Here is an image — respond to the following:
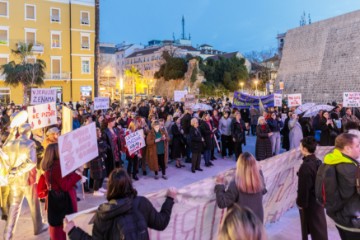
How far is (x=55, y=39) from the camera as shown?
45188mm

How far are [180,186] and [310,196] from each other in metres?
4.79

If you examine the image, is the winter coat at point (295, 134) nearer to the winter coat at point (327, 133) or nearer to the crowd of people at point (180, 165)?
the crowd of people at point (180, 165)

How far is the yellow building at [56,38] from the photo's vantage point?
41781 millimetres

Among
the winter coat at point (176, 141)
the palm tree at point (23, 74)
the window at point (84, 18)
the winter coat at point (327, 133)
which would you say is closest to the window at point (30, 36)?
the window at point (84, 18)

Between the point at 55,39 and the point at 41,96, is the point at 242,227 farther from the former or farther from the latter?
the point at 55,39

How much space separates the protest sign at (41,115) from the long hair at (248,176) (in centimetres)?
617

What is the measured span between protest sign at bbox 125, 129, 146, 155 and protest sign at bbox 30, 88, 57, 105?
2.99 meters

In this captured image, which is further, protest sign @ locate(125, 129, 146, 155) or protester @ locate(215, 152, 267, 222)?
protest sign @ locate(125, 129, 146, 155)

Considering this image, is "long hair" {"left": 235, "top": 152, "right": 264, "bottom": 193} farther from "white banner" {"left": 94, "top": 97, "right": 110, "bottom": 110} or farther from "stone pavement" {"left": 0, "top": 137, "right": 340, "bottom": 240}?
"white banner" {"left": 94, "top": 97, "right": 110, "bottom": 110}


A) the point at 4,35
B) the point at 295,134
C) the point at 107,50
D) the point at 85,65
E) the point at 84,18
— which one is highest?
the point at 84,18

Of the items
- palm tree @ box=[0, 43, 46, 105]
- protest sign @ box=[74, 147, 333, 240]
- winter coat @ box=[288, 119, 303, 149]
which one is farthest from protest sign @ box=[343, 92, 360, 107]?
palm tree @ box=[0, 43, 46, 105]

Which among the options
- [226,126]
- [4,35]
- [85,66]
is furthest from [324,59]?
[4,35]

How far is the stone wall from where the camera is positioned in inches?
1172

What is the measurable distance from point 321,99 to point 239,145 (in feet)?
73.3
